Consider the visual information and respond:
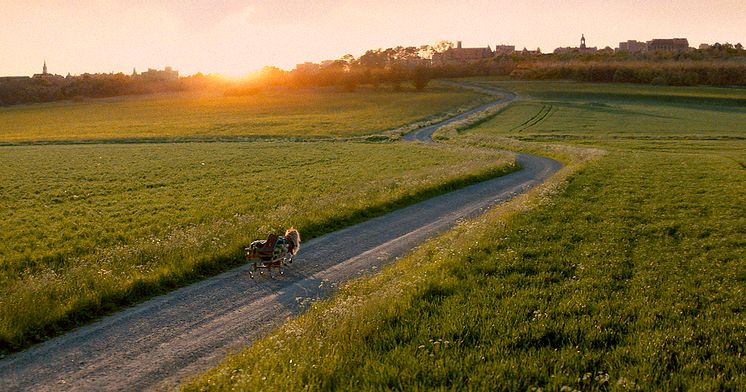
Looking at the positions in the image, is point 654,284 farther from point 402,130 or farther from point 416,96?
point 416,96

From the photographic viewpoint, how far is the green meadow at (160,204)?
44.6 ft

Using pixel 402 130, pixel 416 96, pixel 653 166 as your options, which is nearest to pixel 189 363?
pixel 653 166

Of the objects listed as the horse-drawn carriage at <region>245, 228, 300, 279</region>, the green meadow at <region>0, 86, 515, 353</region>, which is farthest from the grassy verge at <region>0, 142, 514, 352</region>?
the horse-drawn carriage at <region>245, 228, 300, 279</region>

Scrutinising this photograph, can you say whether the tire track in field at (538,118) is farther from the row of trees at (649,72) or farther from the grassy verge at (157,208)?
the row of trees at (649,72)

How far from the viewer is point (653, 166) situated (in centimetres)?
3578

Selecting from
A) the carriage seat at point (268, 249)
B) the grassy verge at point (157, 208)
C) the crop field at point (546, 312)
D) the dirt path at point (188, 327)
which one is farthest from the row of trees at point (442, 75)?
the carriage seat at point (268, 249)

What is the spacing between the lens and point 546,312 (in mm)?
10883

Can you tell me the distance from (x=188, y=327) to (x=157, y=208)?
588 inches

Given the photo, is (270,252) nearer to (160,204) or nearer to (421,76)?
(160,204)

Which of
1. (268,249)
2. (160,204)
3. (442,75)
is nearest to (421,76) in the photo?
(442,75)

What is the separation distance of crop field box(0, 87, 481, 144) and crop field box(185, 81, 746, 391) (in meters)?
52.0

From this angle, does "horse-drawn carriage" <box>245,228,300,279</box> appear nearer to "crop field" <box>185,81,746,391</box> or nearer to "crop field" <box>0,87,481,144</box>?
"crop field" <box>185,81,746,391</box>

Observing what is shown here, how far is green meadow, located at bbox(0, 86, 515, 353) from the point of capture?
13.6 metres

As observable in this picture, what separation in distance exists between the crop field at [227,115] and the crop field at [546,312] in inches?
2046
